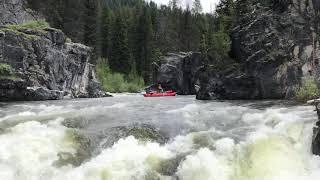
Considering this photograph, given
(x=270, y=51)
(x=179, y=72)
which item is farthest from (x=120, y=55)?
(x=270, y=51)

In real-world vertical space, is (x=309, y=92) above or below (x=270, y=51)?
below

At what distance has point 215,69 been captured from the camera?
35.5 metres

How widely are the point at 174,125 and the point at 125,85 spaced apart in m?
52.9

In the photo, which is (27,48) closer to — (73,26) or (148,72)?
(73,26)

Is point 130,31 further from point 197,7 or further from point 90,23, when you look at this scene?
point 197,7

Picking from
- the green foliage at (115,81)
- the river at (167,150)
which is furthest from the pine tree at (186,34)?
the river at (167,150)

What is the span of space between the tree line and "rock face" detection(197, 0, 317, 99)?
33.8 ft

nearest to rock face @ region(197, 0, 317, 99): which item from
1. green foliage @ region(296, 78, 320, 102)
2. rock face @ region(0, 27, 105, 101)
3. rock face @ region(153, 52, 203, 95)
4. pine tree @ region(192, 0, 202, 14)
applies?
green foliage @ region(296, 78, 320, 102)

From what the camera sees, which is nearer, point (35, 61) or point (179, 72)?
point (35, 61)

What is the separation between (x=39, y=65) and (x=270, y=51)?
60.5 ft

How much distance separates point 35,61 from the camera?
37.0 meters

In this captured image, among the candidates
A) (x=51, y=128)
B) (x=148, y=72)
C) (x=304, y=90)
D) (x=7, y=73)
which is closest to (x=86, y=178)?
(x=51, y=128)

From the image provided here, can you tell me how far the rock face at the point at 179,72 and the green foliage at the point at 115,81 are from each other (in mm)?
4888

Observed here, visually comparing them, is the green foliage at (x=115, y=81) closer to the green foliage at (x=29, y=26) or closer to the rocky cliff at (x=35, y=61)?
the rocky cliff at (x=35, y=61)
